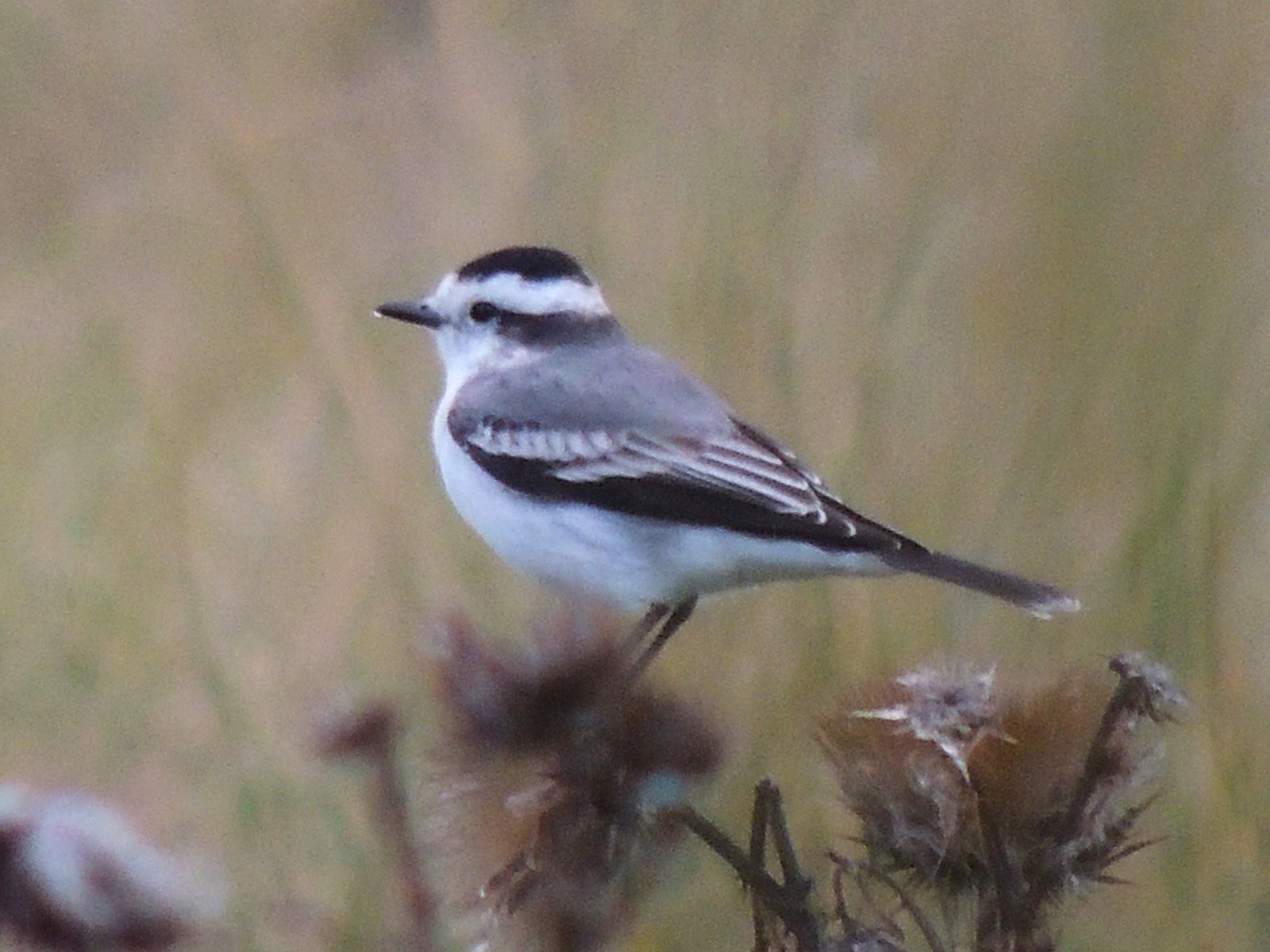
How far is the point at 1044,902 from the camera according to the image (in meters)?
1.50

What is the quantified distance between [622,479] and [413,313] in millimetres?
587

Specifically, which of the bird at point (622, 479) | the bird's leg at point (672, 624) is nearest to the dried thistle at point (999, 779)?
the bird at point (622, 479)

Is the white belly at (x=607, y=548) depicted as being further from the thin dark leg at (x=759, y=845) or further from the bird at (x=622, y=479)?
the thin dark leg at (x=759, y=845)

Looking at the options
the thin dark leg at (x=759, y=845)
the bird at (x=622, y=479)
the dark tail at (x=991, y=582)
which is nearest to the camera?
the thin dark leg at (x=759, y=845)

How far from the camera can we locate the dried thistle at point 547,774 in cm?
166

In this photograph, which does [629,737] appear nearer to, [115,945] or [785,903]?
[785,903]

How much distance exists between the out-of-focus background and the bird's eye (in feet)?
0.45

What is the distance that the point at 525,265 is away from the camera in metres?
2.87

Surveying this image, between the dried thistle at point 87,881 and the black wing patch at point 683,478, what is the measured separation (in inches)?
43.4

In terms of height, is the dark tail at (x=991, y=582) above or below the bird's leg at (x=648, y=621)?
above

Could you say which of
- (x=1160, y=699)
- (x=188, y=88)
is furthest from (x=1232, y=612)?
(x=188, y=88)

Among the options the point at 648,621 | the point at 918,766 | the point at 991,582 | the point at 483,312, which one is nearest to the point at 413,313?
the point at 483,312

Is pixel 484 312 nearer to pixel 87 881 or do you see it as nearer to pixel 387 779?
pixel 387 779

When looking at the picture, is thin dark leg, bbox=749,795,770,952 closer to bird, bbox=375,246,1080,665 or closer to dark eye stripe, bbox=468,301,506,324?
bird, bbox=375,246,1080,665
